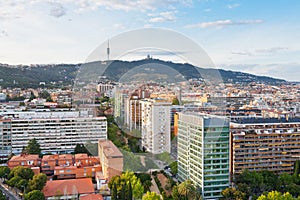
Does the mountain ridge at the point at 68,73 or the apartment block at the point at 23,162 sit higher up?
the mountain ridge at the point at 68,73

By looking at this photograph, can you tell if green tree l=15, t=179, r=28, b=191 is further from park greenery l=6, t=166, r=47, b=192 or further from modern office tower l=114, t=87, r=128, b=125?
modern office tower l=114, t=87, r=128, b=125

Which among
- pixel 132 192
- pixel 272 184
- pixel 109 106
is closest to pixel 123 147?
pixel 109 106

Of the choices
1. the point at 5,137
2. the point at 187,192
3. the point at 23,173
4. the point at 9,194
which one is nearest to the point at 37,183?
the point at 23,173

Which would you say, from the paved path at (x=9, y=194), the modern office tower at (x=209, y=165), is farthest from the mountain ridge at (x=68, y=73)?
the paved path at (x=9, y=194)

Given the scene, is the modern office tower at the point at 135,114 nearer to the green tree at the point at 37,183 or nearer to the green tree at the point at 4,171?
the green tree at the point at 37,183

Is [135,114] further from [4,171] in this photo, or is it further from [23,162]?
[23,162]

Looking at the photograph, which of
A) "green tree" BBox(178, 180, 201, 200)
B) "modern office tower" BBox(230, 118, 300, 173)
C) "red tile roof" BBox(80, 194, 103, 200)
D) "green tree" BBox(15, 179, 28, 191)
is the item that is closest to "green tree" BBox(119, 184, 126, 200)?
"red tile roof" BBox(80, 194, 103, 200)
